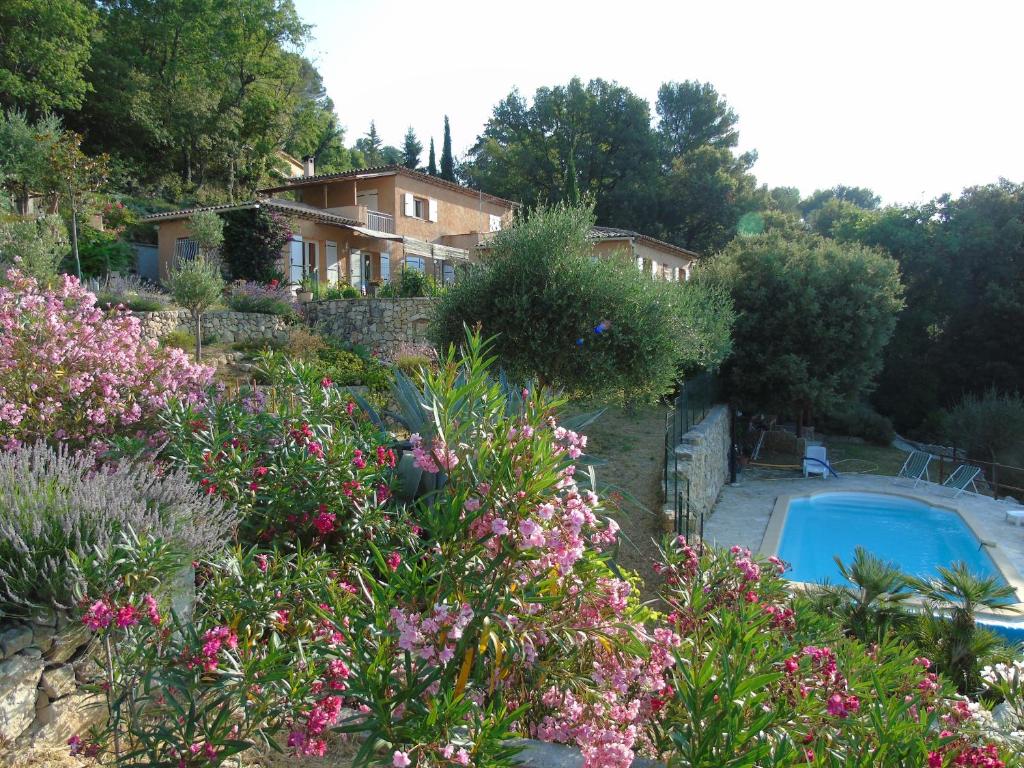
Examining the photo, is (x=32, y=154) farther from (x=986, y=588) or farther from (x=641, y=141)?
(x=641, y=141)

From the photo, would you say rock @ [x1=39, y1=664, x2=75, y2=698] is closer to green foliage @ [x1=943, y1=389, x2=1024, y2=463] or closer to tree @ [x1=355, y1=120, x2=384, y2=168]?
green foliage @ [x1=943, y1=389, x2=1024, y2=463]

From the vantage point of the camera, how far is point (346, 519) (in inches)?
154

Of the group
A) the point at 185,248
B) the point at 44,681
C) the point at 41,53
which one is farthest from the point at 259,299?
the point at 41,53

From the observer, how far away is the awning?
26008 millimetres

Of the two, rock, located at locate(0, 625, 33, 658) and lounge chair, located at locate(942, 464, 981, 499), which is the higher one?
rock, located at locate(0, 625, 33, 658)

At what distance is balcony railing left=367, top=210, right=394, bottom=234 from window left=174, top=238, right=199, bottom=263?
7.09 m

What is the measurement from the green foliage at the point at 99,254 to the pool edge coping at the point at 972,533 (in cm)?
1921

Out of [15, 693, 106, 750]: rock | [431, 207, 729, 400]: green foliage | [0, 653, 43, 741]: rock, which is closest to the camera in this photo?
[0, 653, 43, 741]: rock

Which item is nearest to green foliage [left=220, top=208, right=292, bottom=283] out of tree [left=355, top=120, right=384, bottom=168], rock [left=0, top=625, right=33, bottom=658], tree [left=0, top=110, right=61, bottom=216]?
tree [left=0, top=110, right=61, bottom=216]

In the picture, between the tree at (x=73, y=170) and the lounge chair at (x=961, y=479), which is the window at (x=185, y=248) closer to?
the tree at (x=73, y=170)

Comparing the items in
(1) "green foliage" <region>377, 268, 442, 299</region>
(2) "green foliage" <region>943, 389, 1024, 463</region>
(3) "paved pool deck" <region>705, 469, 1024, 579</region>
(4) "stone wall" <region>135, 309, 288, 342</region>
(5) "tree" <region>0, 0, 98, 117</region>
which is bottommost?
(3) "paved pool deck" <region>705, 469, 1024, 579</region>

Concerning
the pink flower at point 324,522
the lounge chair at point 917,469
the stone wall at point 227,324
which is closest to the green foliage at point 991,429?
the lounge chair at point 917,469

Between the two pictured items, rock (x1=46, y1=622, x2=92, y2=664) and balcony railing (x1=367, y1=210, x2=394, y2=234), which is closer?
rock (x1=46, y1=622, x2=92, y2=664)

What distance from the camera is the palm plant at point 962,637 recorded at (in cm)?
509
